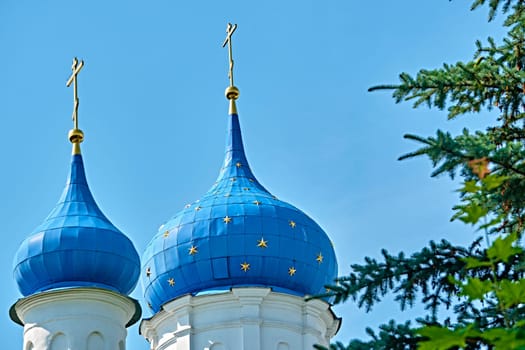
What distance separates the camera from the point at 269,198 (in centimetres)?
1964

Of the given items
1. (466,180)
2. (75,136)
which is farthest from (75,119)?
(466,180)

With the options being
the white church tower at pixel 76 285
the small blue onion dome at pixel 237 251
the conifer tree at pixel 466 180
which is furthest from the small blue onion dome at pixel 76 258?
the conifer tree at pixel 466 180

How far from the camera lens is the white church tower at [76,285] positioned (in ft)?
58.6

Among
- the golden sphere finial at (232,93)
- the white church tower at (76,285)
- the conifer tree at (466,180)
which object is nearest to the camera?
the conifer tree at (466,180)

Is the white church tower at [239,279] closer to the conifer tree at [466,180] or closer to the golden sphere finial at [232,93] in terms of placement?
the golden sphere finial at [232,93]

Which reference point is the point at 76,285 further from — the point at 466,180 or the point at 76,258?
the point at 466,180

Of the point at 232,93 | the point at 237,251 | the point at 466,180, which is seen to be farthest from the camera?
the point at 232,93

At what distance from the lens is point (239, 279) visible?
1861cm

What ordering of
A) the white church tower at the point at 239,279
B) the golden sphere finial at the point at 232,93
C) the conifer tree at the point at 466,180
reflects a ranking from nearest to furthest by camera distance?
the conifer tree at the point at 466,180 → the white church tower at the point at 239,279 → the golden sphere finial at the point at 232,93

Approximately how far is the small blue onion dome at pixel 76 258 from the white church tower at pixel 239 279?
706mm

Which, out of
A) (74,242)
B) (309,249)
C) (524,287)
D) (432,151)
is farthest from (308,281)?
(524,287)

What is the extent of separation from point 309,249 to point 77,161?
13.4ft

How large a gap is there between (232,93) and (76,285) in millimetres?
4950

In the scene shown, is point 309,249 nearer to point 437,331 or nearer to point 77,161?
point 77,161
